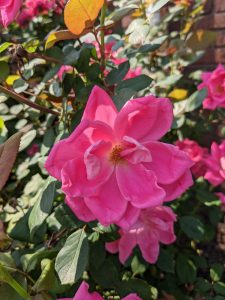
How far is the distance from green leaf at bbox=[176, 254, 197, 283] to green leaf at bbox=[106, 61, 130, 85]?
82 cm

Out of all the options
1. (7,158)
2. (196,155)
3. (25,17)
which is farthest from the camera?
(25,17)

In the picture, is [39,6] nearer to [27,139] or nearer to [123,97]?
[27,139]

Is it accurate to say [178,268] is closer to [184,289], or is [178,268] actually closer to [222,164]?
[184,289]

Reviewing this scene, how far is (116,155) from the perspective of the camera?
32.1 inches

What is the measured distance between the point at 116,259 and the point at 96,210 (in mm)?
778

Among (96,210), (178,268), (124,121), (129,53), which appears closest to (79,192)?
(96,210)

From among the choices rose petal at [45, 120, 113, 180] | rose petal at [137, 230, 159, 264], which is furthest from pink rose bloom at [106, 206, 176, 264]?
rose petal at [45, 120, 113, 180]

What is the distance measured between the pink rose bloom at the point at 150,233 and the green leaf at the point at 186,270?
1.33 ft

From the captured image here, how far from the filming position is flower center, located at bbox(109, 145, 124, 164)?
814 mm

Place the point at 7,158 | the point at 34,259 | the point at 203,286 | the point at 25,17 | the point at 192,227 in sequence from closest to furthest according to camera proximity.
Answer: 1. the point at 7,158
2. the point at 34,259
3. the point at 203,286
4. the point at 192,227
5. the point at 25,17

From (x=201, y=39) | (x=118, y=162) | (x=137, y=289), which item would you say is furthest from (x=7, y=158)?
(x=201, y=39)

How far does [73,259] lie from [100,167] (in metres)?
0.24

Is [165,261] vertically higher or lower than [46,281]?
lower

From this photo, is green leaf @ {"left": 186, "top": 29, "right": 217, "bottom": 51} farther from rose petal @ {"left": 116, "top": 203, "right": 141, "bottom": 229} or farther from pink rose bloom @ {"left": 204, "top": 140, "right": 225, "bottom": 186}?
rose petal @ {"left": 116, "top": 203, "right": 141, "bottom": 229}
